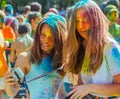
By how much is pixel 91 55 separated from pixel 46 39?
0.65m

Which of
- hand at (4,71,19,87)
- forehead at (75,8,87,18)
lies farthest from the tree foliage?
forehead at (75,8,87,18)

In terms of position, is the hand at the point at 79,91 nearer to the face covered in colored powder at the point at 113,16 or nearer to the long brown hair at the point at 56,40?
the long brown hair at the point at 56,40

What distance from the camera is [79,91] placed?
2576 millimetres

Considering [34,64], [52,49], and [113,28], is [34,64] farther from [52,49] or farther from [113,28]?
[113,28]

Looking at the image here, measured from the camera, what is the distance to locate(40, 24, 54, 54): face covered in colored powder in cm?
314

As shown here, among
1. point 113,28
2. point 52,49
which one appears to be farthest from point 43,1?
point 52,49

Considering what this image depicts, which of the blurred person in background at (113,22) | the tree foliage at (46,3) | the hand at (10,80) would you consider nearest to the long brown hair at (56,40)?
the hand at (10,80)

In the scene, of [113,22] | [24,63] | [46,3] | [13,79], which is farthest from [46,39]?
[46,3]

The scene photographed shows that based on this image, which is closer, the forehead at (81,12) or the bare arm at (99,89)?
the bare arm at (99,89)

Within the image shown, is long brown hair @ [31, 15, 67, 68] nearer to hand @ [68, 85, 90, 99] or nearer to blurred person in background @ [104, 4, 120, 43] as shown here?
hand @ [68, 85, 90, 99]

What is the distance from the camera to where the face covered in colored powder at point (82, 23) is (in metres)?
2.65

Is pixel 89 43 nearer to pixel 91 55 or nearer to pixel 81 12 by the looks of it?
pixel 91 55

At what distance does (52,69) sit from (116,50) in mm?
763

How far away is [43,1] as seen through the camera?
1048 inches
